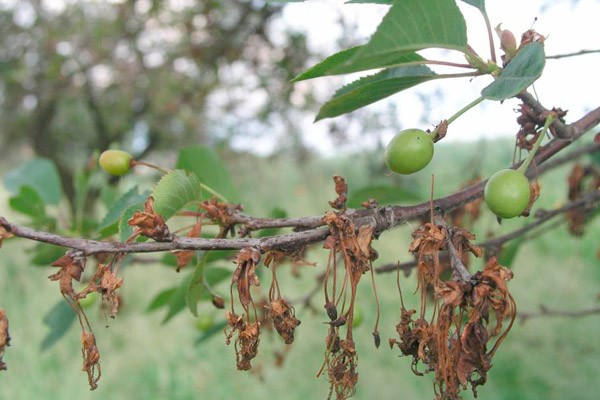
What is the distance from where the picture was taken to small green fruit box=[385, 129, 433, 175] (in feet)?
2.51

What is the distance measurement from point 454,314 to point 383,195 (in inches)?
24.9

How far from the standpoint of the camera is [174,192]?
81cm

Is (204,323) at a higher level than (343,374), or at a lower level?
higher

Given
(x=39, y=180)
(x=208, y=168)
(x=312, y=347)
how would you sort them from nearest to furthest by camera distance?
(x=208, y=168) < (x=39, y=180) < (x=312, y=347)

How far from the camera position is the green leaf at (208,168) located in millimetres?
1170

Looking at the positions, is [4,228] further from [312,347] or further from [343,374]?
[312,347]

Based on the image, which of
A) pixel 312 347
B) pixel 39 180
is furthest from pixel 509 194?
pixel 312 347

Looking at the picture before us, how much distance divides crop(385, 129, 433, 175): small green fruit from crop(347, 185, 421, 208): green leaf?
0.49 meters

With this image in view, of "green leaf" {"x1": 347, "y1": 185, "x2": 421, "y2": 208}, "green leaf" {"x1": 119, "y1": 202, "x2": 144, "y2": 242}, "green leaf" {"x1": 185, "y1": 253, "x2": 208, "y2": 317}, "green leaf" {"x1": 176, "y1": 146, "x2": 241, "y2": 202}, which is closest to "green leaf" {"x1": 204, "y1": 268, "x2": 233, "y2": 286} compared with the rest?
"green leaf" {"x1": 176, "y1": 146, "x2": 241, "y2": 202}

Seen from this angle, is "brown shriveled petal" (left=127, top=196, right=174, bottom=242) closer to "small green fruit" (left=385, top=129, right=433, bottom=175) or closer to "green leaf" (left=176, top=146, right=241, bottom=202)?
"small green fruit" (left=385, top=129, right=433, bottom=175)

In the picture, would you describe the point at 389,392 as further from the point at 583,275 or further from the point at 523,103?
the point at 523,103

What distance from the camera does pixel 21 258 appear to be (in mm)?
5754

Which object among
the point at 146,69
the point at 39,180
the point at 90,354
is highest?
the point at 146,69

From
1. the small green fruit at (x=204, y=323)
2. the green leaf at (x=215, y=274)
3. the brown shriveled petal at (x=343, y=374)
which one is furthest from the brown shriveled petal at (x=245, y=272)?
the small green fruit at (x=204, y=323)
